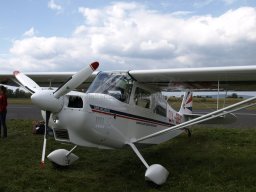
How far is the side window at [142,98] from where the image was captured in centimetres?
785

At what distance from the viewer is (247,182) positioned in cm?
655

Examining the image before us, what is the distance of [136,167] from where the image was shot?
804cm

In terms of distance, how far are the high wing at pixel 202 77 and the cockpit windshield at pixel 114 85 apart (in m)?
0.28

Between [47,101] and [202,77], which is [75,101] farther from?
[202,77]

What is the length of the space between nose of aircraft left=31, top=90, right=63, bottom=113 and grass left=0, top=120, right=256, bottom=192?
4.93ft

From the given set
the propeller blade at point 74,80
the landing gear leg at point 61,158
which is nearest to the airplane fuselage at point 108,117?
the propeller blade at point 74,80

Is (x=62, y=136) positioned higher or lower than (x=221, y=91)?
lower

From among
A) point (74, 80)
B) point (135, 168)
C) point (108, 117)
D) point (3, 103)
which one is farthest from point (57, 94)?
point (3, 103)

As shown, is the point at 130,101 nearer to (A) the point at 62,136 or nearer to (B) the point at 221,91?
(A) the point at 62,136

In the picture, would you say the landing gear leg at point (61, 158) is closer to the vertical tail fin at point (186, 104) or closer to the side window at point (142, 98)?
the side window at point (142, 98)

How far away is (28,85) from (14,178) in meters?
1.96

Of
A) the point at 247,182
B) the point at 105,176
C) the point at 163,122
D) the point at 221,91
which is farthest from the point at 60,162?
the point at 221,91

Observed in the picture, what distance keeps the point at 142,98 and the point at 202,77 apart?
4.93 ft

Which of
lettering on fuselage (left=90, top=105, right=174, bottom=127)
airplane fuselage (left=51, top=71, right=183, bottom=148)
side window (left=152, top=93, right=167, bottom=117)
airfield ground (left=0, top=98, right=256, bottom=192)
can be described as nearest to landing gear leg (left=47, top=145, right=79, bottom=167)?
airfield ground (left=0, top=98, right=256, bottom=192)
